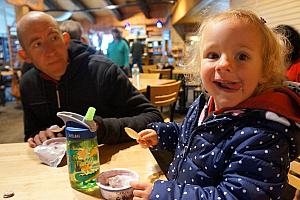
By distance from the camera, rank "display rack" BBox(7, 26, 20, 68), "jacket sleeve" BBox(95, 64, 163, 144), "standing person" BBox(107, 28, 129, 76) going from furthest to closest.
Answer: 1. "display rack" BBox(7, 26, 20, 68)
2. "standing person" BBox(107, 28, 129, 76)
3. "jacket sleeve" BBox(95, 64, 163, 144)

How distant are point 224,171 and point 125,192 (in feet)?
0.89

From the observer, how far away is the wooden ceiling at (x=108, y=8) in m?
13.4

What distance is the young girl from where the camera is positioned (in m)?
0.67

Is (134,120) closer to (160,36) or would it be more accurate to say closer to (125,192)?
(125,192)

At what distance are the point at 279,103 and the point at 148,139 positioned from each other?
49 cm

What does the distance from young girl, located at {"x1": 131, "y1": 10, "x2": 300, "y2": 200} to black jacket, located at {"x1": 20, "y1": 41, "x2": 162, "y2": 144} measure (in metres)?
0.62

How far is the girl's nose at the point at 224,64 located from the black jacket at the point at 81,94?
26.9 inches

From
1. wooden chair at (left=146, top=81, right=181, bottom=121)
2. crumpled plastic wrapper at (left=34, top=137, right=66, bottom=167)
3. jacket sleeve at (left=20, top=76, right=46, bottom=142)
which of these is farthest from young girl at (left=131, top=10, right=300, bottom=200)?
wooden chair at (left=146, top=81, right=181, bottom=121)

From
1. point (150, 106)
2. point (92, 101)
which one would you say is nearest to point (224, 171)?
point (150, 106)

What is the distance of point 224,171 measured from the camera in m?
0.73

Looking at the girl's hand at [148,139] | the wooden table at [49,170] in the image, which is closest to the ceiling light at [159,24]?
the wooden table at [49,170]

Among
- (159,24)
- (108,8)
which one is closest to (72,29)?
(108,8)

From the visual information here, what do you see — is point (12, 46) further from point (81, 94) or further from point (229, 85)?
point (229, 85)

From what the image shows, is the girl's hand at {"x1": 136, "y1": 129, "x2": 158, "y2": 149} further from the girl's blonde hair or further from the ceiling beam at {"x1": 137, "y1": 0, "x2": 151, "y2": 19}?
the ceiling beam at {"x1": 137, "y1": 0, "x2": 151, "y2": 19}
